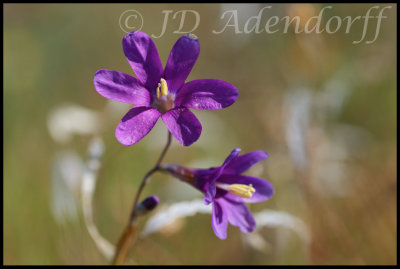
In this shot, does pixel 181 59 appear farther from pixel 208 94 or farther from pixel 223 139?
pixel 223 139

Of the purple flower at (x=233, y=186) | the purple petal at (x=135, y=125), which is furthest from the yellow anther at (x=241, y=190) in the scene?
the purple petal at (x=135, y=125)

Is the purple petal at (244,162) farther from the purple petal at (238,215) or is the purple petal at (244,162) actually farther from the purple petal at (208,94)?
the purple petal at (208,94)

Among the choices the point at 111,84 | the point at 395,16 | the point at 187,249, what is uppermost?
the point at 395,16

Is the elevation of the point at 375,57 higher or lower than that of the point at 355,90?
higher

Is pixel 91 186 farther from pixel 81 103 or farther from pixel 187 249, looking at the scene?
pixel 81 103

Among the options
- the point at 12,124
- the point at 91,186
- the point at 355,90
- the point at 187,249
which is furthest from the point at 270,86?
the point at 91,186

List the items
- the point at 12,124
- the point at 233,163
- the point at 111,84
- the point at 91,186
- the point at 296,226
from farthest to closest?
the point at 12,124, the point at 296,226, the point at 91,186, the point at 233,163, the point at 111,84
